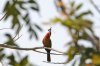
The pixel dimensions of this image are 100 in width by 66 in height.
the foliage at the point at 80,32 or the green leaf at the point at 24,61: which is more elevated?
the foliage at the point at 80,32

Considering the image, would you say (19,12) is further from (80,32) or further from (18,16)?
(80,32)

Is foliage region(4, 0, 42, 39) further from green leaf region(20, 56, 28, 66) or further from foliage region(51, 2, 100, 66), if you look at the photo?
foliage region(51, 2, 100, 66)

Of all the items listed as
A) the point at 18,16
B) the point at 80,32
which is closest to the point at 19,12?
the point at 18,16

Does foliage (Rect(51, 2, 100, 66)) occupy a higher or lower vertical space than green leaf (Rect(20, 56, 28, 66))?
higher

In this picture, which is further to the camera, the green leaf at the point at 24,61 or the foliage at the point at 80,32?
the green leaf at the point at 24,61

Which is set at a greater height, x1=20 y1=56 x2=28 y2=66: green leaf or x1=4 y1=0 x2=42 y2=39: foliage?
x1=4 y1=0 x2=42 y2=39: foliage

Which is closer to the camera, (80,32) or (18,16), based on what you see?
(80,32)

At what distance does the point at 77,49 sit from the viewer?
152cm

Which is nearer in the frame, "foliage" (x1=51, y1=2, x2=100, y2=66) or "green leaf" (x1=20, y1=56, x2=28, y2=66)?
"foliage" (x1=51, y1=2, x2=100, y2=66)

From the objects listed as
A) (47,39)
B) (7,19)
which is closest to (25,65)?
(7,19)

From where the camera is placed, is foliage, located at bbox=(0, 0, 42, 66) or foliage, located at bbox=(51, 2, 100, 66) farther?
foliage, located at bbox=(0, 0, 42, 66)

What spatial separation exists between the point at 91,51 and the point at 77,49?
0.08 metres

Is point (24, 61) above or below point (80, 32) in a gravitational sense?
below

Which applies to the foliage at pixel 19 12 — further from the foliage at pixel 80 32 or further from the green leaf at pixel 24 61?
the foliage at pixel 80 32
